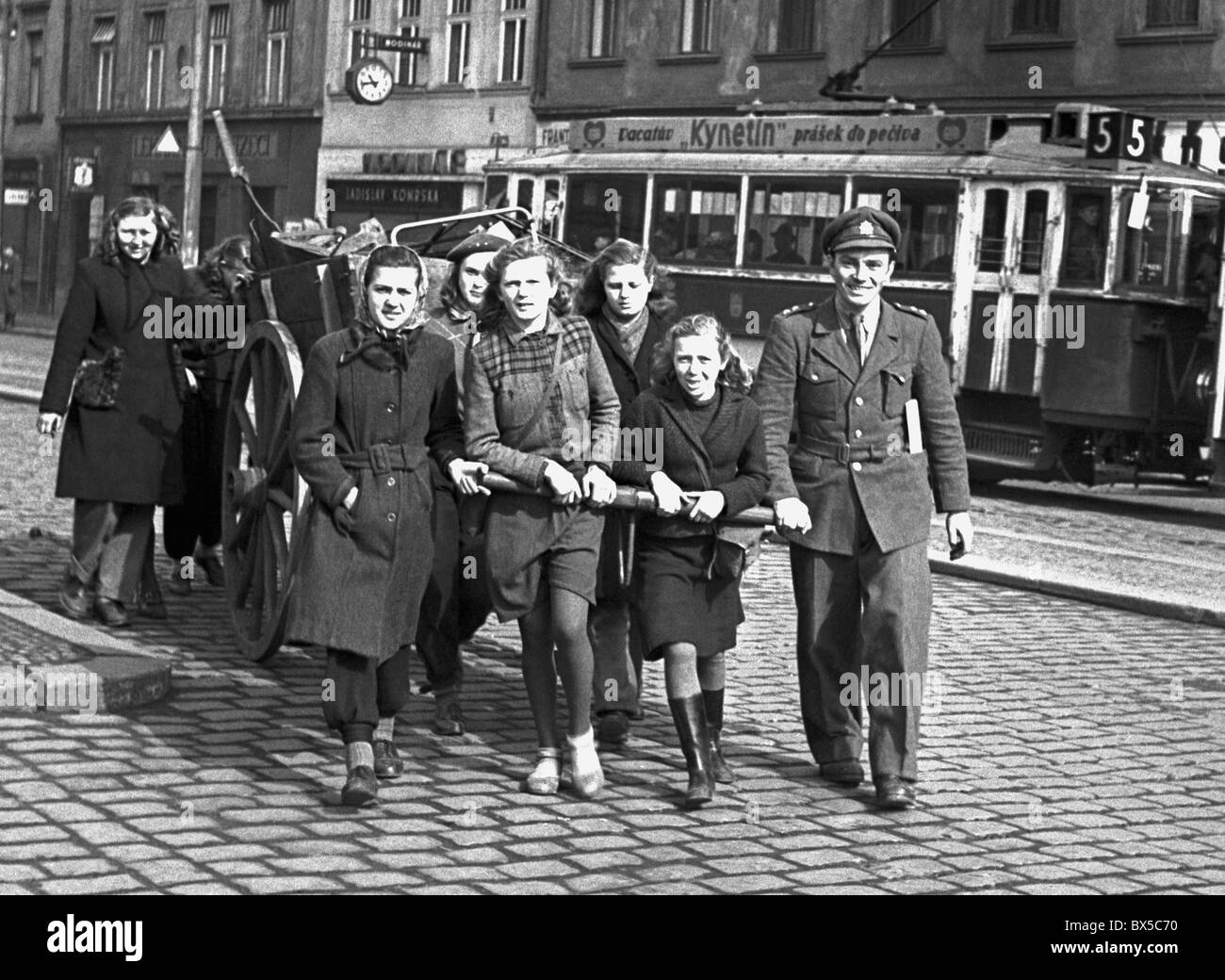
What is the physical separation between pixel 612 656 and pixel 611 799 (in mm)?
1093

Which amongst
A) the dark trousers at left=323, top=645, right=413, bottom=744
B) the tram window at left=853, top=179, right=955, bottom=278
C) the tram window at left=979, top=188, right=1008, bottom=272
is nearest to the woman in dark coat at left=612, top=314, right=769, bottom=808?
the dark trousers at left=323, top=645, right=413, bottom=744

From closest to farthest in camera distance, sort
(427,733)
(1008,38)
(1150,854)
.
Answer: (1150,854), (427,733), (1008,38)

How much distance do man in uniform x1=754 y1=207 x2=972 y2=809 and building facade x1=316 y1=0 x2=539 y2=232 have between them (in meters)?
27.1

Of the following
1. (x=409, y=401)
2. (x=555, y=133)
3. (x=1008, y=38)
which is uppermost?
(x=1008, y=38)

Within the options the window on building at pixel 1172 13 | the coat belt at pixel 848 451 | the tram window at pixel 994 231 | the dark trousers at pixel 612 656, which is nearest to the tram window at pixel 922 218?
the tram window at pixel 994 231

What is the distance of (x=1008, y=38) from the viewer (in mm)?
26812

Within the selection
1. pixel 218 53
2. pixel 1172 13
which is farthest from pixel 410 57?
pixel 1172 13

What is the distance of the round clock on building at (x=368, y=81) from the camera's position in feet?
117

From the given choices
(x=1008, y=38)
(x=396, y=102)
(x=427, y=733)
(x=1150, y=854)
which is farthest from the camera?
(x=396, y=102)

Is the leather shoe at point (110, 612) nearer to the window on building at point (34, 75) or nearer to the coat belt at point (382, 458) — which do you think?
the coat belt at point (382, 458)

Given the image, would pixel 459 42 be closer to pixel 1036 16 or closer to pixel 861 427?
pixel 1036 16
